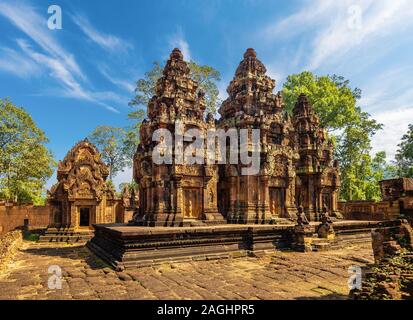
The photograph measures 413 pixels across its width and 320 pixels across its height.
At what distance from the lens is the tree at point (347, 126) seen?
28.1 m

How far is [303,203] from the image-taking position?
17.5 m

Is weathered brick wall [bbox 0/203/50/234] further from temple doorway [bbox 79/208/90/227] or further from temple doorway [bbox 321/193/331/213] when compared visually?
temple doorway [bbox 321/193/331/213]

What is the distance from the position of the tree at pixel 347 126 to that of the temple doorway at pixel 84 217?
20.9 meters

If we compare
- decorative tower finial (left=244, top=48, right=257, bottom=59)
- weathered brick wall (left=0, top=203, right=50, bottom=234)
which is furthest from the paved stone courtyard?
weathered brick wall (left=0, top=203, right=50, bottom=234)

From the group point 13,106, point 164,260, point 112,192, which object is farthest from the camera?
point 13,106

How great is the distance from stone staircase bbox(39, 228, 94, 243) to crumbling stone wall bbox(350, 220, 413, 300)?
49.3 feet

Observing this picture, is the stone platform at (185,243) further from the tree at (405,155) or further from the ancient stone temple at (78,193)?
the tree at (405,155)

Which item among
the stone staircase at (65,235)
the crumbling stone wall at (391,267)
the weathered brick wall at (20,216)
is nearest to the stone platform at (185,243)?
the stone staircase at (65,235)

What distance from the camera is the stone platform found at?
360 inches

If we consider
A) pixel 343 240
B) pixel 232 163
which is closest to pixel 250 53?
pixel 232 163

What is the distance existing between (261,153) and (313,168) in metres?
4.83

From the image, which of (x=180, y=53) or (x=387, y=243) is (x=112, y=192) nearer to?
(x=180, y=53)
